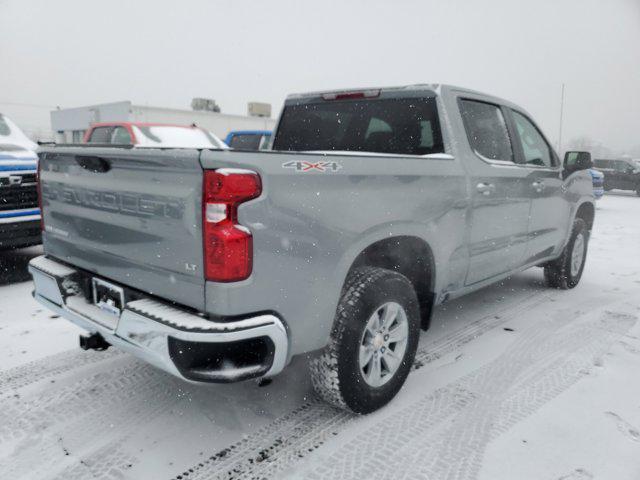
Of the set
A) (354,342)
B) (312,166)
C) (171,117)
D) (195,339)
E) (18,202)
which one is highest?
(171,117)

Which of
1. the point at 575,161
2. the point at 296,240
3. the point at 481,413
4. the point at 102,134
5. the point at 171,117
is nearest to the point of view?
the point at 296,240

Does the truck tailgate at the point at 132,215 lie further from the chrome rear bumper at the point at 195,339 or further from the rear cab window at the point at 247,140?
the rear cab window at the point at 247,140

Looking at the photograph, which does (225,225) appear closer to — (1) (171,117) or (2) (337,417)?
(2) (337,417)

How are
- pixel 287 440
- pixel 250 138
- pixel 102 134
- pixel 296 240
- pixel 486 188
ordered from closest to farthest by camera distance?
pixel 296 240 → pixel 287 440 → pixel 486 188 → pixel 102 134 → pixel 250 138

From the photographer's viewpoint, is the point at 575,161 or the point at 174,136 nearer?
the point at 575,161

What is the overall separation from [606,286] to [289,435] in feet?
14.8

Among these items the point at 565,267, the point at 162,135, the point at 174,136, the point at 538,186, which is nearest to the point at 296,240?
the point at 538,186

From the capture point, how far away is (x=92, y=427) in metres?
2.53

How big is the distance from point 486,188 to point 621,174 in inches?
795

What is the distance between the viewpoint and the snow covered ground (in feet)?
7.36

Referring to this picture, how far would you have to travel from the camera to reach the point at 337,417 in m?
2.65

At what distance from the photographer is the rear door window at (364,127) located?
327 centimetres

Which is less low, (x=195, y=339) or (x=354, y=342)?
(x=195, y=339)

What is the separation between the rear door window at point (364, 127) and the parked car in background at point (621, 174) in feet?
66.5
